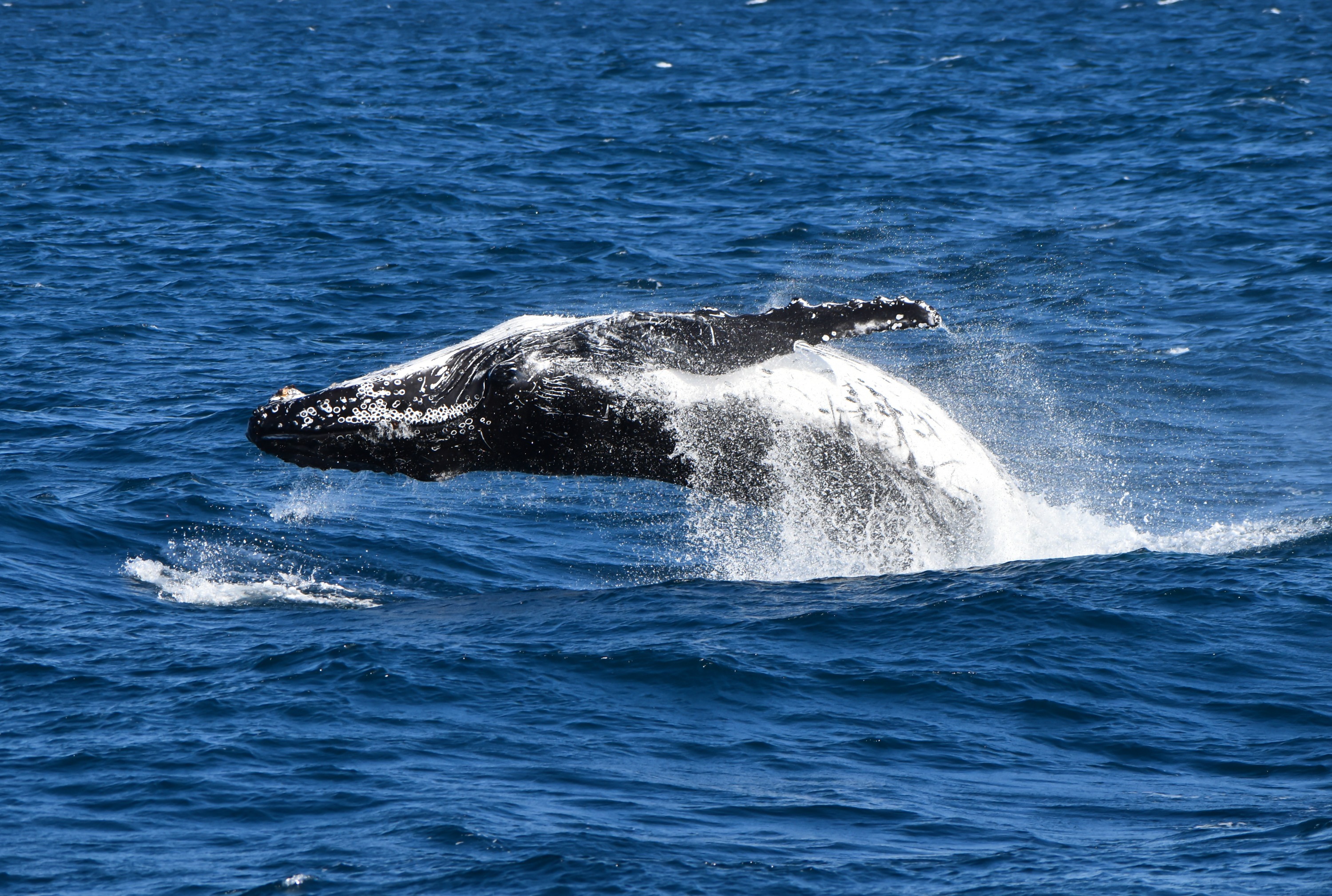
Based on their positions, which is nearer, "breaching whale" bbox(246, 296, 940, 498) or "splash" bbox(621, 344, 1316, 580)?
"breaching whale" bbox(246, 296, 940, 498)

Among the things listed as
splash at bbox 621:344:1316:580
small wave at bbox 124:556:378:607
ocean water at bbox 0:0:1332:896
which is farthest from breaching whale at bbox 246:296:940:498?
small wave at bbox 124:556:378:607

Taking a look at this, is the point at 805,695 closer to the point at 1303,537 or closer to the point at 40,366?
the point at 1303,537

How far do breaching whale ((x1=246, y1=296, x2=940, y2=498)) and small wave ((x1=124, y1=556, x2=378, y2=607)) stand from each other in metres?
Answer: 2.11

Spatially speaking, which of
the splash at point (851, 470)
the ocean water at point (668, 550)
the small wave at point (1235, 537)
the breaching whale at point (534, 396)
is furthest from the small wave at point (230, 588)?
the small wave at point (1235, 537)

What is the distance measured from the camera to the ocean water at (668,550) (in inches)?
405

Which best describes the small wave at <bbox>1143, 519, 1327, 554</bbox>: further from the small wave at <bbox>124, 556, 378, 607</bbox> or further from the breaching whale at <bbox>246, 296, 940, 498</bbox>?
the small wave at <bbox>124, 556, 378, 607</bbox>

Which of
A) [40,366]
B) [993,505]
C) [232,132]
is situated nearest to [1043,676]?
[993,505]

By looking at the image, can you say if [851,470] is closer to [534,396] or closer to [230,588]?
[534,396]

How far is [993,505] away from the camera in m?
15.8

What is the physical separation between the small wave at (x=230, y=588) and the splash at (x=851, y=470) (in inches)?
159

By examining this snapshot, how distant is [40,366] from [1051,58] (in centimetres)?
4512

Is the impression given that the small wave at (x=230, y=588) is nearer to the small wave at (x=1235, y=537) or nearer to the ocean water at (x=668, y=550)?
the ocean water at (x=668, y=550)

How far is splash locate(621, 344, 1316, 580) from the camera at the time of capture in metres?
15.2

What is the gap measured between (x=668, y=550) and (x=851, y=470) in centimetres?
379
